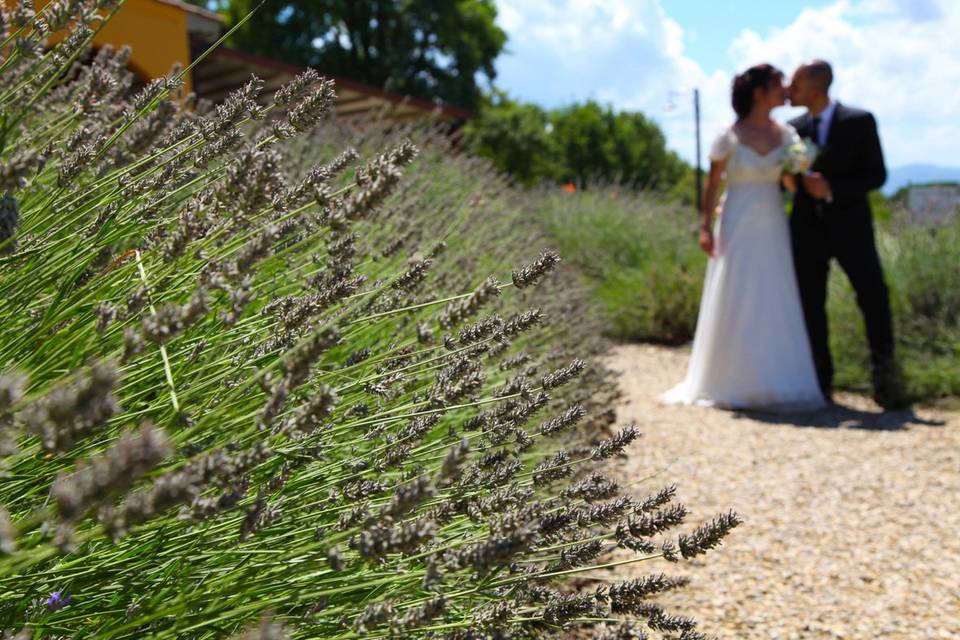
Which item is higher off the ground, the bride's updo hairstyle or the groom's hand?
the bride's updo hairstyle

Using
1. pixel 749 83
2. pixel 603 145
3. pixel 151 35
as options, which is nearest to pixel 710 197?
pixel 749 83

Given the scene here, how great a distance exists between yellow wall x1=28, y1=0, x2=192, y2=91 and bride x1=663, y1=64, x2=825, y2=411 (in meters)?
4.79

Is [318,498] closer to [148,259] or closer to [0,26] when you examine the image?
[148,259]

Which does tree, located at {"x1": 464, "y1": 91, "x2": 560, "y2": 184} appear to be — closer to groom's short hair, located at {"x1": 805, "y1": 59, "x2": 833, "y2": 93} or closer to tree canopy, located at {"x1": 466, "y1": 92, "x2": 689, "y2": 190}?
tree canopy, located at {"x1": 466, "y1": 92, "x2": 689, "y2": 190}

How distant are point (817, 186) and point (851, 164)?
0.29 m

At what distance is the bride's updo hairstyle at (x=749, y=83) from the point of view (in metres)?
5.83

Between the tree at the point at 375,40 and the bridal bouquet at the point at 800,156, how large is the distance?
22152mm

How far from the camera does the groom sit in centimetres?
577

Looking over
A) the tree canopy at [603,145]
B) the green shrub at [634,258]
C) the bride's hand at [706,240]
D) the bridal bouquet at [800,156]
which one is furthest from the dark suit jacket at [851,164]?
the tree canopy at [603,145]

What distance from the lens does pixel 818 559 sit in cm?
301

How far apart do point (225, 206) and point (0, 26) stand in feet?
1.18

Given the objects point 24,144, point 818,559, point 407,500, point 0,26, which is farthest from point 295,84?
point 818,559

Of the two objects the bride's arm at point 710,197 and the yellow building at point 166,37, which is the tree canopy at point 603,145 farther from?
the bride's arm at point 710,197

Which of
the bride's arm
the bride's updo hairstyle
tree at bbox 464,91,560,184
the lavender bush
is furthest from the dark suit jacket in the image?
tree at bbox 464,91,560,184
